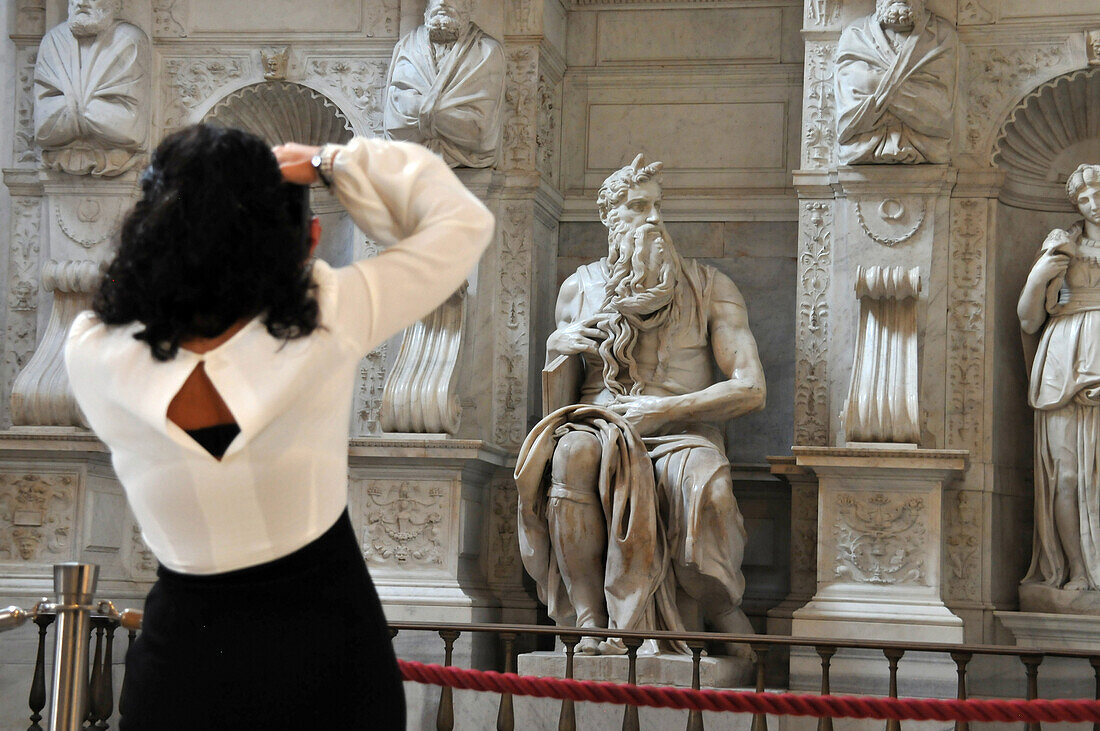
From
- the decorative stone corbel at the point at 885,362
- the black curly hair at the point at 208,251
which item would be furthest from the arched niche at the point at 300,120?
the black curly hair at the point at 208,251

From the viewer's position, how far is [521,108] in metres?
7.24

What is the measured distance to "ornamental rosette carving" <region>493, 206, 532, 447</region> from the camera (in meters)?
7.06

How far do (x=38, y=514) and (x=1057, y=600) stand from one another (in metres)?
4.69

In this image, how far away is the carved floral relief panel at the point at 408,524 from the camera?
6.58m

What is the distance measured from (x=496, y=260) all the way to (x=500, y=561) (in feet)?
4.85

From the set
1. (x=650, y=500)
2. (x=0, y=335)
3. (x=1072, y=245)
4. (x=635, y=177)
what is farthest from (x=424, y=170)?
(x=0, y=335)

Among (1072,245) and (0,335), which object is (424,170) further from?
(0,335)

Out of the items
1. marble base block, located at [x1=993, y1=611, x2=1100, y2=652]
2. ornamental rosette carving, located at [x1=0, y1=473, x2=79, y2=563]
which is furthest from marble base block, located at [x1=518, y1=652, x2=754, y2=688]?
ornamental rosette carving, located at [x1=0, y1=473, x2=79, y2=563]

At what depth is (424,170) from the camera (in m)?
1.89

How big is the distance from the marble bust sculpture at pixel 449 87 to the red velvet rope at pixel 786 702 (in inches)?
137

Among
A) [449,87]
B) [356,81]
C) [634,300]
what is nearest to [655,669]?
[634,300]

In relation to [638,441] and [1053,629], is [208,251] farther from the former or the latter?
[1053,629]

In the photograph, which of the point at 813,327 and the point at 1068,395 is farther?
the point at 813,327

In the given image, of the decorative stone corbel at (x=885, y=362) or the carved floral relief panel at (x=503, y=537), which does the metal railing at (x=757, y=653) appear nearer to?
the decorative stone corbel at (x=885, y=362)
